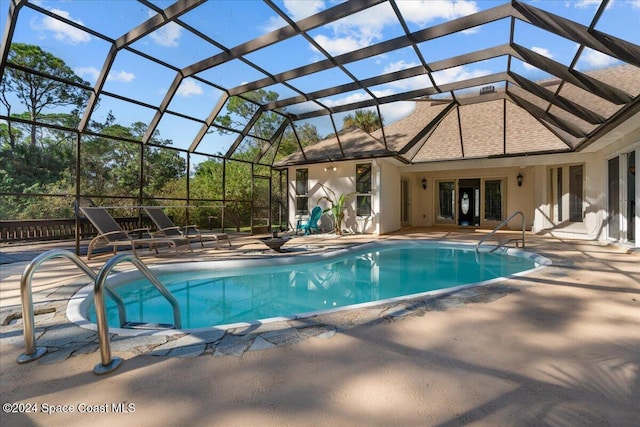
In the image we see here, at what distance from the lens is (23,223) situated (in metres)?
8.44

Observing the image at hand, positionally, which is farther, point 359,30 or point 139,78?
point 139,78

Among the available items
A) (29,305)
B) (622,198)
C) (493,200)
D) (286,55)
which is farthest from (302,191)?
(29,305)

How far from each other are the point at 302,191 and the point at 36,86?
13.0 m

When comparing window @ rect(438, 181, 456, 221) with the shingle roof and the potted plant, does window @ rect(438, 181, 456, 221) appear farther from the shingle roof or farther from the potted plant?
the potted plant

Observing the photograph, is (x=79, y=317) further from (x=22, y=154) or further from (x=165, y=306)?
(x=22, y=154)

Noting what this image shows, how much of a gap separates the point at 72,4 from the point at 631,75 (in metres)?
10.0

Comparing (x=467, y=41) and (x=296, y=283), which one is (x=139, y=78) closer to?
(x=296, y=283)


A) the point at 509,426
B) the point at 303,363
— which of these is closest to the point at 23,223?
the point at 303,363

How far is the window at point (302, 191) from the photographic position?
13.2m

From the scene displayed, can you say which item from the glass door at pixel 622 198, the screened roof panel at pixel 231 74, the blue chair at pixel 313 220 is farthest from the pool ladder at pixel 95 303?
the glass door at pixel 622 198

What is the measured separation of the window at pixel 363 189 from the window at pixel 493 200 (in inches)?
229

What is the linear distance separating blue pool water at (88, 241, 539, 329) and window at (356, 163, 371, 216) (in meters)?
3.59

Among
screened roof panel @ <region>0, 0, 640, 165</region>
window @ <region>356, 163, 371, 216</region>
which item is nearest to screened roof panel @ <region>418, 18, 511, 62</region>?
screened roof panel @ <region>0, 0, 640, 165</region>

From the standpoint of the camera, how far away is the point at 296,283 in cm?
573
